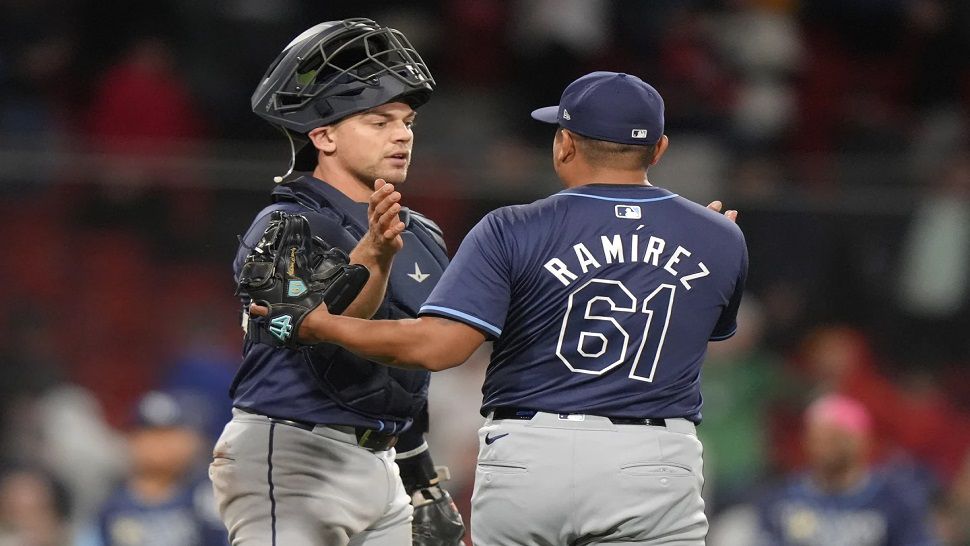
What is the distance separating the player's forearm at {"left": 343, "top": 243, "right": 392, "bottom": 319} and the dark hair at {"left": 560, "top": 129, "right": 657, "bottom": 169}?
0.57 m

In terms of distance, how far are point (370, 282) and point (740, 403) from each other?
4567 millimetres

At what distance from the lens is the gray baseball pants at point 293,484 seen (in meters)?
3.86

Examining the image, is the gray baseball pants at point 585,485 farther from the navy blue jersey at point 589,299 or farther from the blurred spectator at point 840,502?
the blurred spectator at point 840,502

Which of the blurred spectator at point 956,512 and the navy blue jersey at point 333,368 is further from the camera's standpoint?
the blurred spectator at point 956,512

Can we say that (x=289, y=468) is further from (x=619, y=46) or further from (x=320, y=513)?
(x=619, y=46)

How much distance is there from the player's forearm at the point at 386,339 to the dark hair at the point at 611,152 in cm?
61

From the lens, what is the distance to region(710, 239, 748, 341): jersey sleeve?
3891 millimetres

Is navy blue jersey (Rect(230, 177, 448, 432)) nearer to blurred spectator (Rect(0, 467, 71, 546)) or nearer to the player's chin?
the player's chin

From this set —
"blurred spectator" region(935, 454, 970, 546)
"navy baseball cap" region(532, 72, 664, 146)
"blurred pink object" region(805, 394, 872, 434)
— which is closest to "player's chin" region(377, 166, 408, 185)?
"navy baseball cap" region(532, 72, 664, 146)

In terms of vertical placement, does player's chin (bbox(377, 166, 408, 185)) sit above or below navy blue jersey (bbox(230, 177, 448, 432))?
above

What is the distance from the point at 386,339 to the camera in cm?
354

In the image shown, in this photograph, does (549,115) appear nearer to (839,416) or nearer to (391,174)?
(391,174)

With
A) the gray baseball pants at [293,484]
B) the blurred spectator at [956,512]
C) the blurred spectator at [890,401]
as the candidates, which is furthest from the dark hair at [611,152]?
the blurred spectator at [956,512]

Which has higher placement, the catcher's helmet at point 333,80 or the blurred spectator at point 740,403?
the catcher's helmet at point 333,80
